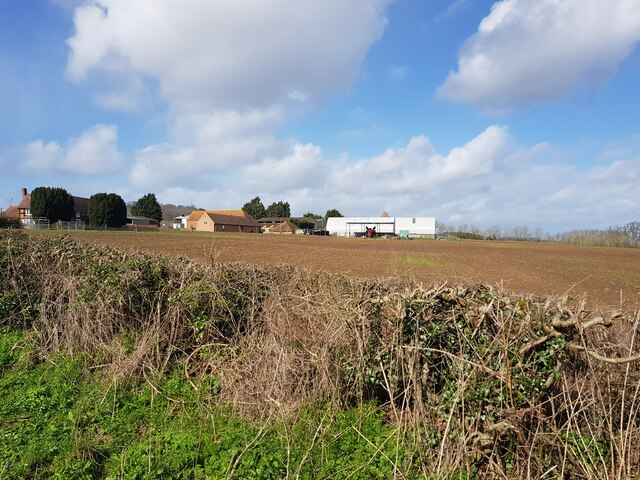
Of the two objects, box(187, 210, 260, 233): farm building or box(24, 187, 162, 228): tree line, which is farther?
box(187, 210, 260, 233): farm building

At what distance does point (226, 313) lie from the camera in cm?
515

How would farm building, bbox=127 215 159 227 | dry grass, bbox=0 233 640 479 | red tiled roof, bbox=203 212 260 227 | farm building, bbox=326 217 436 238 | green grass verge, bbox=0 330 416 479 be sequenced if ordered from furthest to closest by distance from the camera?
farm building, bbox=326 217 436 238 < red tiled roof, bbox=203 212 260 227 < farm building, bbox=127 215 159 227 < green grass verge, bbox=0 330 416 479 < dry grass, bbox=0 233 640 479

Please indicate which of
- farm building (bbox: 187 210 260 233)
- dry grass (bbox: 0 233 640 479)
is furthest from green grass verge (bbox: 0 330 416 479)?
farm building (bbox: 187 210 260 233)

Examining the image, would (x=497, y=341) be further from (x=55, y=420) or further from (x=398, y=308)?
(x=55, y=420)

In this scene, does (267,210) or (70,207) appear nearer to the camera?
(70,207)

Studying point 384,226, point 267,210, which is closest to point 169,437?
point 384,226

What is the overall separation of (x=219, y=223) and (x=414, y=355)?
9312 cm

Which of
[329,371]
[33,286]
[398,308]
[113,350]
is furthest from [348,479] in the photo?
[33,286]

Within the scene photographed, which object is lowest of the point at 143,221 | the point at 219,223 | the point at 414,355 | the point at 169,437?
the point at 169,437

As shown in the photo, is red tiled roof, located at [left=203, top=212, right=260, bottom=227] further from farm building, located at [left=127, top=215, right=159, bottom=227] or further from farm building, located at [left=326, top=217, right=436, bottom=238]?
farm building, located at [left=326, top=217, right=436, bottom=238]

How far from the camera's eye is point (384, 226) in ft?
322

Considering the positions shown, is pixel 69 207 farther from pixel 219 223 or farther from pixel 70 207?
pixel 219 223

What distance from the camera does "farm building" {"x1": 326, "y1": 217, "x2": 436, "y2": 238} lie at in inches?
3730

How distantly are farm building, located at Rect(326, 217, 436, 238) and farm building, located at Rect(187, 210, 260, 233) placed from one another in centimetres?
2126
